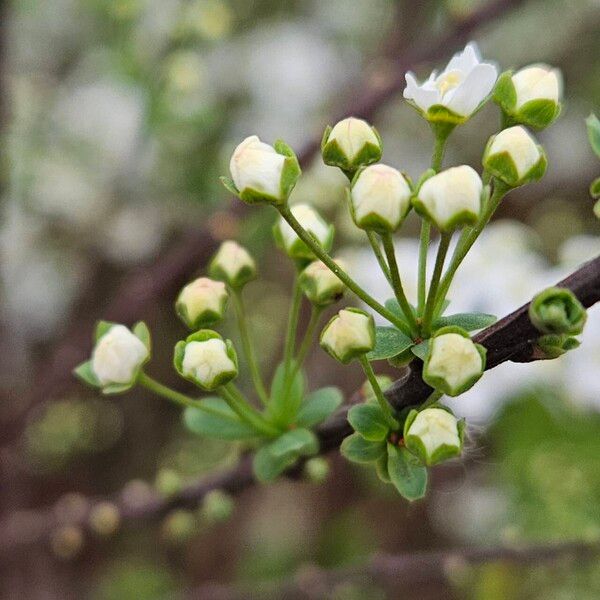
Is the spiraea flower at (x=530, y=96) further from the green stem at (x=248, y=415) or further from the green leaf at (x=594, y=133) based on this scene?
the green stem at (x=248, y=415)

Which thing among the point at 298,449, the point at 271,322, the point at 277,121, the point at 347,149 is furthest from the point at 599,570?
the point at 277,121

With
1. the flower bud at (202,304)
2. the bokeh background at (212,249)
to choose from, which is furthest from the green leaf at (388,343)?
the bokeh background at (212,249)

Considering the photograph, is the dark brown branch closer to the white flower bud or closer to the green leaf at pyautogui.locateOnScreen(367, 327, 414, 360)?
the green leaf at pyautogui.locateOnScreen(367, 327, 414, 360)

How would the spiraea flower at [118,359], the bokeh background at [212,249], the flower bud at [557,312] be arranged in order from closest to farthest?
the flower bud at [557,312]
the spiraea flower at [118,359]
the bokeh background at [212,249]

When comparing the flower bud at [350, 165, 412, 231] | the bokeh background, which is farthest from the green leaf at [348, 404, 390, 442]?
the bokeh background

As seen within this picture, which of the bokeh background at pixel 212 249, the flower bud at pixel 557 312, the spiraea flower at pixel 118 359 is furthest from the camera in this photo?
the bokeh background at pixel 212 249

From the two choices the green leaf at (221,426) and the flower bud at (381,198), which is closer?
the flower bud at (381,198)
